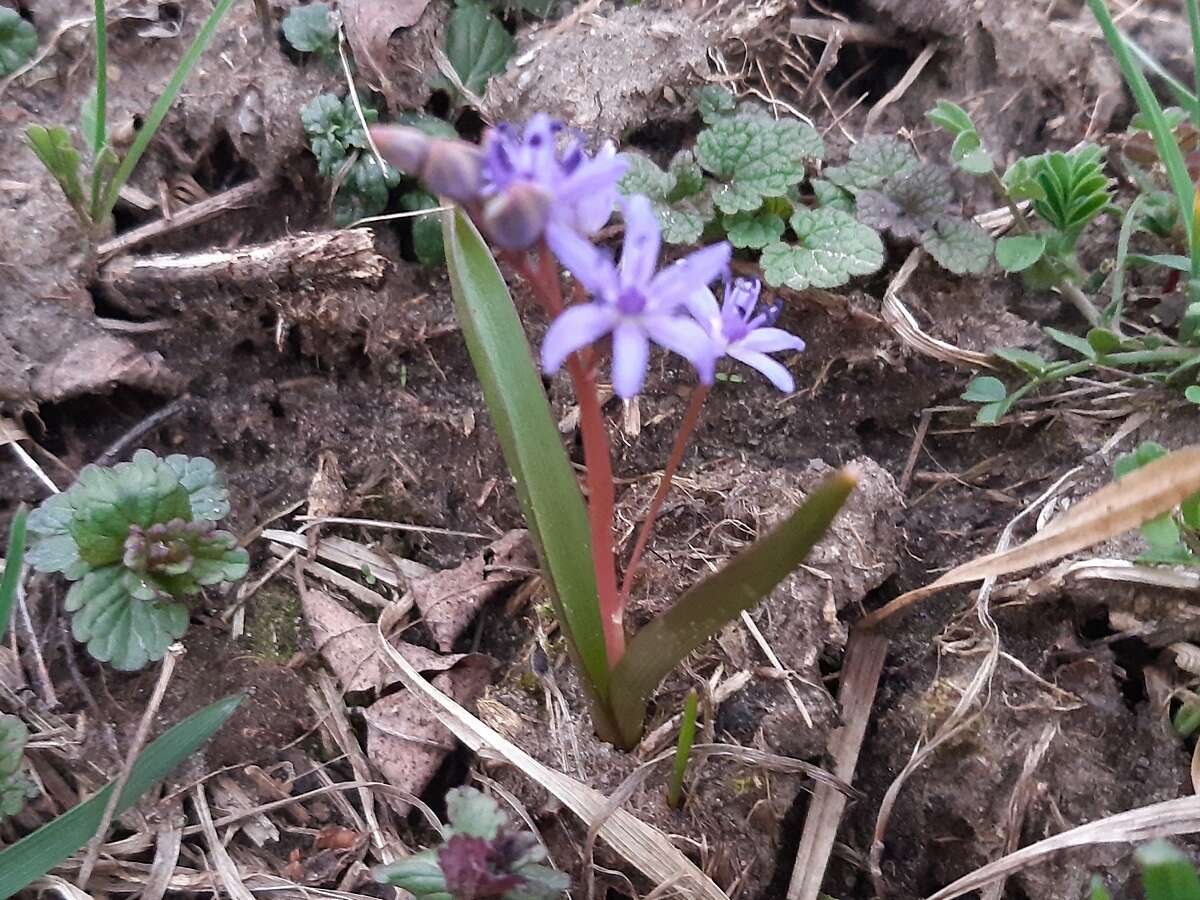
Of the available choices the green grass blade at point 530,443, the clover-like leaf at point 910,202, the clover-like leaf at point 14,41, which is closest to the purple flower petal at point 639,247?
the green grass blade at point 530,443

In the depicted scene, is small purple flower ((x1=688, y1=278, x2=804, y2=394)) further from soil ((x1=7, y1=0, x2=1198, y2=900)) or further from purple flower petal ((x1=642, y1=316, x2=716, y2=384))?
soil ((x1=7, y1=0, x2=1198, y2=900))

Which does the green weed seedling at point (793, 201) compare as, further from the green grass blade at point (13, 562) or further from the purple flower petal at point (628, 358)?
the green grass blade at point (13, 562)

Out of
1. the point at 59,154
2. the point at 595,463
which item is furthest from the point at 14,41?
the point at 595,463

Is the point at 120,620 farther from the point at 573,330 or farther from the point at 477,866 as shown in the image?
the point at 573,330

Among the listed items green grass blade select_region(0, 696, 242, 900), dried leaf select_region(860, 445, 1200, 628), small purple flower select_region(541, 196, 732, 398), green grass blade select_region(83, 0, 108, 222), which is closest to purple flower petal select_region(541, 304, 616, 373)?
small purple flower select_region(541, 196, 732, 398)

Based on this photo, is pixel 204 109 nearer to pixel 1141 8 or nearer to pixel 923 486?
pixel 923 486

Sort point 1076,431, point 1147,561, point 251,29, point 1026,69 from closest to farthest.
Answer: point 1147,561, point 1076,431, point 251,29, point 1026,69

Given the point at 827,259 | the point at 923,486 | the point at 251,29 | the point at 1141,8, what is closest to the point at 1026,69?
the point at 1141,8

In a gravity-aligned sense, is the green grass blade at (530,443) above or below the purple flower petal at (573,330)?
below
